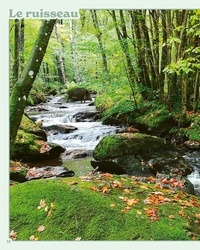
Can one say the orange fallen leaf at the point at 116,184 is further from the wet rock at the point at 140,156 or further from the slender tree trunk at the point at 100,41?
the slender tree trunk at the point at 100,41

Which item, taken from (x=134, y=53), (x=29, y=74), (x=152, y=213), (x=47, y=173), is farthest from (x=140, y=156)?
(x=134, y=53)

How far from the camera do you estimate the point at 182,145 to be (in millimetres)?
8039

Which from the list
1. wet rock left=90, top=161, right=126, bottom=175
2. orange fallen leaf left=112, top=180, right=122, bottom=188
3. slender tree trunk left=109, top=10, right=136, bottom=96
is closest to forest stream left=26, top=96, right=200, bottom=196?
wet rock left=90, top=161, right=126, bottom=175

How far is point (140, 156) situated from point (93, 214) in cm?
323

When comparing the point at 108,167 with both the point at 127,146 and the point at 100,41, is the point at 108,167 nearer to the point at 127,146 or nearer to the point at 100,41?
the point at 127,146

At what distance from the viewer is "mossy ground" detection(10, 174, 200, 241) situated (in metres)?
3.06

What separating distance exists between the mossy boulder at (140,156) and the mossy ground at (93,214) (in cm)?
232

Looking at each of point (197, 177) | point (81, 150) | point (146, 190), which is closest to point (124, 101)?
point (81, 150)

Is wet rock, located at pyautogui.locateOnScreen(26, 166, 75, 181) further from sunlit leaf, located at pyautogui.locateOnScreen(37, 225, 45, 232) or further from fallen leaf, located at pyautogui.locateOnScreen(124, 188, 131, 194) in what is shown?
sunlit leaf, located at pyautogui.locateOnScreen(37, 225, 45, 232)

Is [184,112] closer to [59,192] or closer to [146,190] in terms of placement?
[146,190]

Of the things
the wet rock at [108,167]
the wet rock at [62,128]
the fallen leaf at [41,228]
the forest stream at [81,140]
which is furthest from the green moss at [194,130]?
the fallen leaf at [41,228]

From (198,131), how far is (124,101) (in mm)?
2940

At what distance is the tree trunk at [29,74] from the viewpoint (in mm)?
3809

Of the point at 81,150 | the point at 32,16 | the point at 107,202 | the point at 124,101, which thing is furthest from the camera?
the point at 124,101
